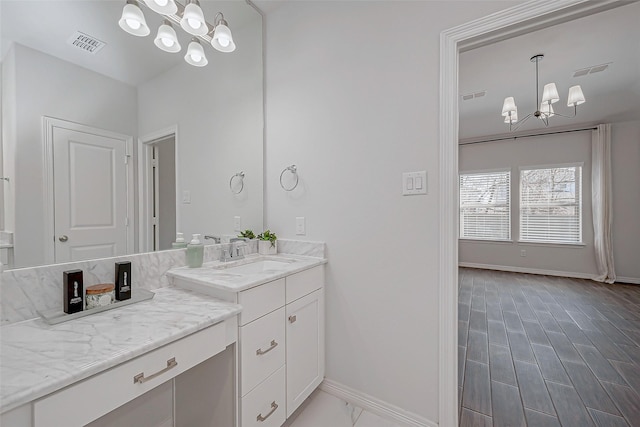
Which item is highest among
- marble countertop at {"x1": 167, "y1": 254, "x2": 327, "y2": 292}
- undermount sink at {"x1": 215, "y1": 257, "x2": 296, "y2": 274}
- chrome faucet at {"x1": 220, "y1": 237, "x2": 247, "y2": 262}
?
chrome faucet at {"x1": 220, "y1": 237, "x2": 247, "y2": 262}

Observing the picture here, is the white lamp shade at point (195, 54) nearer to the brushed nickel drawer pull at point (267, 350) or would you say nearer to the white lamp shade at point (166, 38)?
the white lamp shade at point (166, 38)

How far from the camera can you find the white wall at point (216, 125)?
1496 millimetres

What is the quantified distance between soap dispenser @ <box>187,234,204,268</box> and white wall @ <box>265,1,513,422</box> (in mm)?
630

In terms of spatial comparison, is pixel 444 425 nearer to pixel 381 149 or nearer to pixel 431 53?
pixel 381 149

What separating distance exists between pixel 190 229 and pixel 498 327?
3.18 metres

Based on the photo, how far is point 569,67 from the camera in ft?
9.72

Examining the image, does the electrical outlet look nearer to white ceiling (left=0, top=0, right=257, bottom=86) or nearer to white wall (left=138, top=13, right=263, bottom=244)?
white wall (left=138, top=13, right=263, bottom=244)

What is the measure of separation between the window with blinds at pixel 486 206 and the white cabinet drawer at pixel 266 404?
561cm

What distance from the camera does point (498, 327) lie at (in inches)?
110

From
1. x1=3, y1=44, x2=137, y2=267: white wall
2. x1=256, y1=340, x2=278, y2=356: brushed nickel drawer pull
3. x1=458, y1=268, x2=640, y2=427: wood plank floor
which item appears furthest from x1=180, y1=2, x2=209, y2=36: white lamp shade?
x1=458, y1=268, x2=640, y2=427: wood plank floor

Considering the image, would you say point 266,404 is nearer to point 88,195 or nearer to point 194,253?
point 194,253

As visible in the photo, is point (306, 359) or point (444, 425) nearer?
point (444, 425)

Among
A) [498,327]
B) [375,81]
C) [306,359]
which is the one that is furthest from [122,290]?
[498,327]

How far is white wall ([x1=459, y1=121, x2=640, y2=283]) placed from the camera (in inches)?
173
